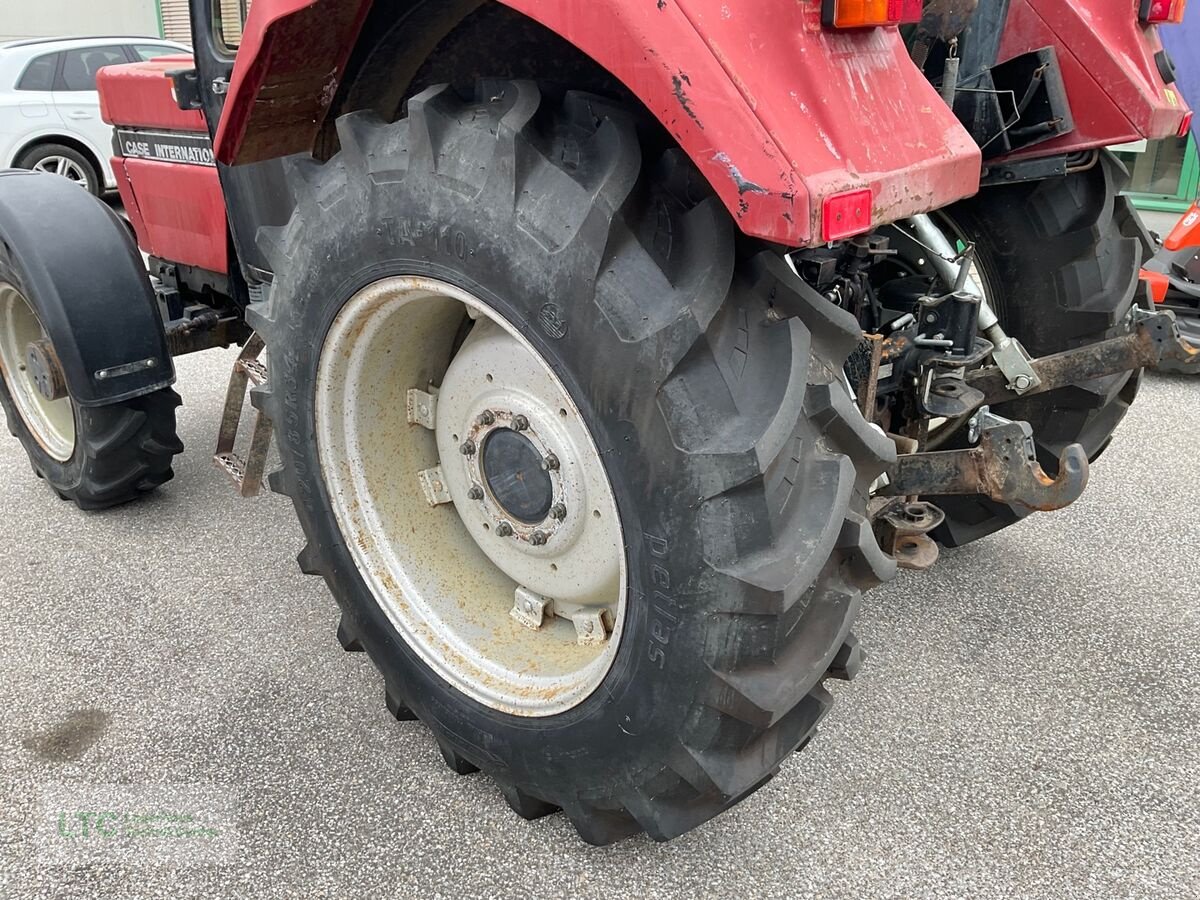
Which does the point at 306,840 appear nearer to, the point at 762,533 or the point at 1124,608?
the point at 762,533

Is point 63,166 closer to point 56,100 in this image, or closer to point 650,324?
point 56,100

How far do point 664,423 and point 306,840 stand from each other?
125cm

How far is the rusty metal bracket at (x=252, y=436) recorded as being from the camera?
2985mm

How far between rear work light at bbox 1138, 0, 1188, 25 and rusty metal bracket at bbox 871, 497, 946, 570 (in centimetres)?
129

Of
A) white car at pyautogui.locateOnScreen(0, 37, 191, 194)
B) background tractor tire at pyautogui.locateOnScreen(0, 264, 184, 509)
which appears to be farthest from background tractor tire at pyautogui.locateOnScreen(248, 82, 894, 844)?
white car at pyautogui.locateOnScreen(0, 37, 191, 194)

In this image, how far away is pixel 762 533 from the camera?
1433mm

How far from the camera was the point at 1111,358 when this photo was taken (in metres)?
2.32

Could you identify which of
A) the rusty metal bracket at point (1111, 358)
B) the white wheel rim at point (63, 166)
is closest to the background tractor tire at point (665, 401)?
the rusty metal bracket at point (1111, 358)

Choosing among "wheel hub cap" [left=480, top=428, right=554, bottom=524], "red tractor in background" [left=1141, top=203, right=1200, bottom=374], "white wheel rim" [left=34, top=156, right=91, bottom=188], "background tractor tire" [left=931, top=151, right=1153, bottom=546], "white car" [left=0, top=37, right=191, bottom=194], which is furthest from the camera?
"white wheel rim" [left=34, top=156, right=91, bottom=188]

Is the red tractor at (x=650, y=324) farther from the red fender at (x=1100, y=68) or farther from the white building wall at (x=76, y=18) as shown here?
the white building wall at (x=76, y=18)

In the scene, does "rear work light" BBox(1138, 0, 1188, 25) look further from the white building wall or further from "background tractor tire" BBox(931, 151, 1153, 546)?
the white building wall

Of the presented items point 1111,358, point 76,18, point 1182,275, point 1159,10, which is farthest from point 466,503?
point 76,18

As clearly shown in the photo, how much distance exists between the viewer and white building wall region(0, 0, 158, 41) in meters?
15.2

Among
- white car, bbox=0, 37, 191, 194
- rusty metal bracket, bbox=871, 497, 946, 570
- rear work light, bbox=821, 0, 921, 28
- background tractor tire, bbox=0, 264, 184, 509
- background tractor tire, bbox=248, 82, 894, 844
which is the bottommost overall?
white car, bbox=0, 37, 191, 194
